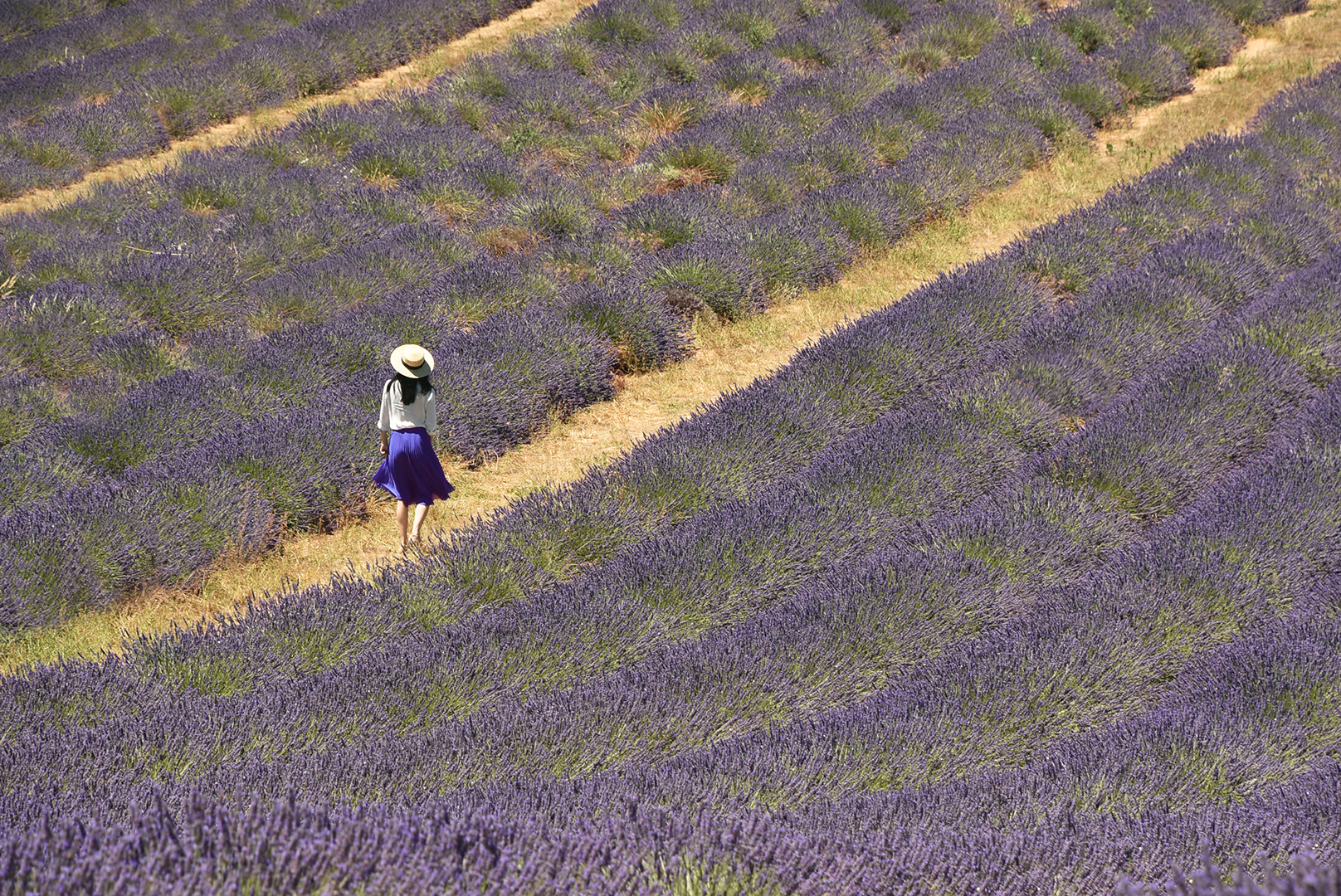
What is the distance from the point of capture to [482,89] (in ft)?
34.7

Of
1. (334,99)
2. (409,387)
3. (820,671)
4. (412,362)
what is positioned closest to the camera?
(820,671)

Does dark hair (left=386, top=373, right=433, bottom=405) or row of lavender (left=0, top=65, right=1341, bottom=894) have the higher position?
dark hair (left=386, top=373, right=433, bottom=405)

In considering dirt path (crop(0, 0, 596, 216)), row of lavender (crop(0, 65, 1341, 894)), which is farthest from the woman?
dirt path (crop(0, 0, 596, 216))

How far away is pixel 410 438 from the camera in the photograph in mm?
5020

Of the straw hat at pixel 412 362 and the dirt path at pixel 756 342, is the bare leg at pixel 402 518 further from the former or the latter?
the straw hat at pixel 412 362

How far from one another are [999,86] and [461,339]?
6.68 meters

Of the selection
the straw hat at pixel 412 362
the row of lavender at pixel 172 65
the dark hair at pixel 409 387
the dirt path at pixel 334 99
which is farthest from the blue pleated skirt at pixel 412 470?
the row of lavender at pixel 172 65

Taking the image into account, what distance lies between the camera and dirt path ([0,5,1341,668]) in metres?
4.87

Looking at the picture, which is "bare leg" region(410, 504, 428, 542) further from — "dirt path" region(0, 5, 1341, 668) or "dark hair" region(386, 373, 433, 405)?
"dark hair" region(386, 373, 433, 405)

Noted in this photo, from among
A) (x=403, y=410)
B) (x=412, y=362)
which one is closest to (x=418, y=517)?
(x=403, y=410)

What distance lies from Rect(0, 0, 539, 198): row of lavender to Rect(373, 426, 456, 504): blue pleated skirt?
20.9ft

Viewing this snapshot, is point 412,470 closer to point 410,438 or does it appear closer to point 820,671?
point 410,438

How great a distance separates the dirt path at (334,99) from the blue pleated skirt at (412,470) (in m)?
5.73

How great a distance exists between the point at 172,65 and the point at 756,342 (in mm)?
7947
